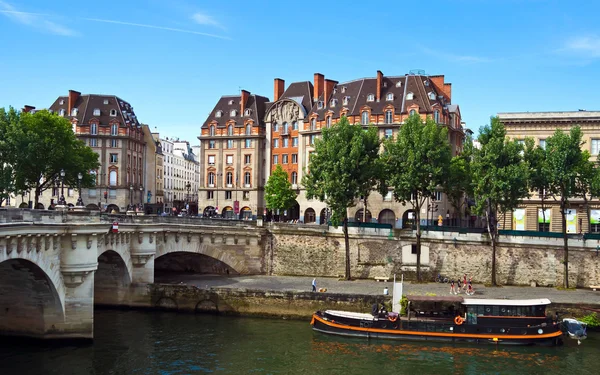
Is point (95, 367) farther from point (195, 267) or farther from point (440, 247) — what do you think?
point (440, 247)

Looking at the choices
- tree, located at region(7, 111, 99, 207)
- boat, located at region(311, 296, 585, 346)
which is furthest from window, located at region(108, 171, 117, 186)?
boat, located at region(311, 296, 585, 346)

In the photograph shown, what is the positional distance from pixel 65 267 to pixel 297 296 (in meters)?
18.5

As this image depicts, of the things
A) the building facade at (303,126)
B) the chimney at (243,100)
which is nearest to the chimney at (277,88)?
the building facade at (303,126)

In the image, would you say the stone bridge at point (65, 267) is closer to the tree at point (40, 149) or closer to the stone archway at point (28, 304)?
the stone archway at point (28, 304)

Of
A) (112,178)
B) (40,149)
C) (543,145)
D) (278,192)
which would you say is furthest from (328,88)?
(40,149)

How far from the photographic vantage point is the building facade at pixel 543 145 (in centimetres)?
7131

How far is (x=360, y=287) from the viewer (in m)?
56.8

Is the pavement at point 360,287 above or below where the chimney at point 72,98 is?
below

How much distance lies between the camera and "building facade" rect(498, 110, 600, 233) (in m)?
71.3

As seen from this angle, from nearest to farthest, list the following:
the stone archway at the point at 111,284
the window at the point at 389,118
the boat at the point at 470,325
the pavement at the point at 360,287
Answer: the boat at the point at 470,325, the pavement at the point at 360,287, the stone archway at the point at 111,284, the window at the point at 389,118

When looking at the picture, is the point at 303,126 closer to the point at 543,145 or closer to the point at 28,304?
the point at 543,145

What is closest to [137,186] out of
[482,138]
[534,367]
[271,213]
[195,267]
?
[271,213]

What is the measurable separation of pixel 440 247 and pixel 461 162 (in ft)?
46.6

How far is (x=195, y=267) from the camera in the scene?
6894 cm
